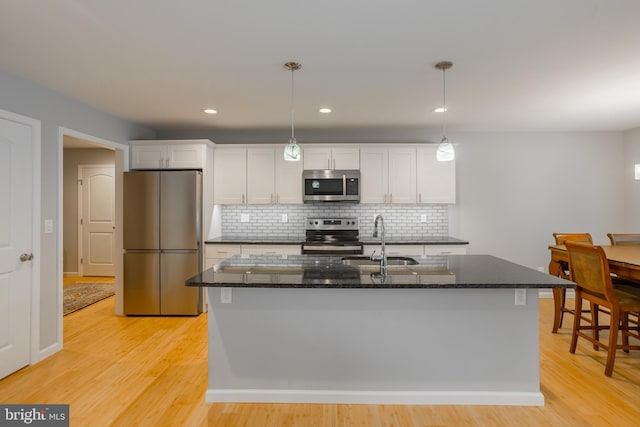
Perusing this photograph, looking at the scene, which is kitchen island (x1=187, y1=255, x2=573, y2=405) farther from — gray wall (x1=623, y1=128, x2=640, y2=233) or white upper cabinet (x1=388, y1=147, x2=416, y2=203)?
gray wall (x1=623, y1=128, x2=640, y2=233)

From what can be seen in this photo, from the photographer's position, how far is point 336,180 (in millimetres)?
4844

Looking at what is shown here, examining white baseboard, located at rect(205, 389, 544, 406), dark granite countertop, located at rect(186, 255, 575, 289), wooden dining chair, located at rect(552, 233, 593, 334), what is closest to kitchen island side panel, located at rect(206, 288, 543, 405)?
white baseboard, located at rect(205, 389, 544, 406)

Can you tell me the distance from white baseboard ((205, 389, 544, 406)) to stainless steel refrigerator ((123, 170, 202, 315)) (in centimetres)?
221

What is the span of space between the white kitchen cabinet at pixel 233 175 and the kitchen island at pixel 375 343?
2.58m

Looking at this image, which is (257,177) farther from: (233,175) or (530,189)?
(530,189)

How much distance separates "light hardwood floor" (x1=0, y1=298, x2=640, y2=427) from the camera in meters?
2.25

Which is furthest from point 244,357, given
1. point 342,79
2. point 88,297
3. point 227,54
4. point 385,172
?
point 88,297

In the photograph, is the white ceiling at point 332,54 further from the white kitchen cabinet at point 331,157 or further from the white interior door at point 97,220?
the white interior door at point 97,220

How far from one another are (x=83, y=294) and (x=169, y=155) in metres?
2.74

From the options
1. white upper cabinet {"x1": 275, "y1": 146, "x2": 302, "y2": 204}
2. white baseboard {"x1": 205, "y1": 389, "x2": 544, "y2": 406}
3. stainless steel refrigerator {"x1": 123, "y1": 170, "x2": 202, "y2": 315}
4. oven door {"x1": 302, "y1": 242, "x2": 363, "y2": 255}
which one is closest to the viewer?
white baseboard {"x1": 205, "y1": 389, "x2": 544, "y2": 406}

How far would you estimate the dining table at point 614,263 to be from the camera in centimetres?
292

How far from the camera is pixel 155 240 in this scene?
444cm

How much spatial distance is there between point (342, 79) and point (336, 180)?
1.87m

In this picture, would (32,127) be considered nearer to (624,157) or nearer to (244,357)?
(244,357)
